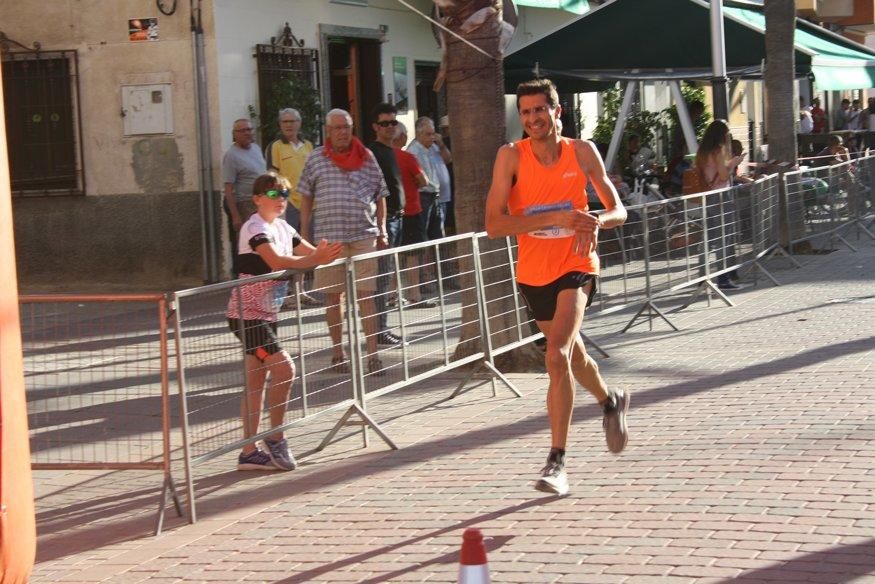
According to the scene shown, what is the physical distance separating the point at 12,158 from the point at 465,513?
41.0 feet

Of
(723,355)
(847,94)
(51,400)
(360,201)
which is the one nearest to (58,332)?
(51,400)

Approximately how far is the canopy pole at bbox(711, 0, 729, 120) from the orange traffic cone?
565 inches

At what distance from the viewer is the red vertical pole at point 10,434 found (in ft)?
13.6

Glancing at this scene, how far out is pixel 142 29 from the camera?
1725cm

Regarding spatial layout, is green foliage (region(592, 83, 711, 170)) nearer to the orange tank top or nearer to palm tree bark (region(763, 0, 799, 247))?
palm tree bark (region(763, 0, 799, 247))

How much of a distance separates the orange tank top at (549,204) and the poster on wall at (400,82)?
1381 cm

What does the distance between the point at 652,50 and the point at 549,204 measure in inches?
508

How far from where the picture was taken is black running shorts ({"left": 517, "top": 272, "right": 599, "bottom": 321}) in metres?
7.25

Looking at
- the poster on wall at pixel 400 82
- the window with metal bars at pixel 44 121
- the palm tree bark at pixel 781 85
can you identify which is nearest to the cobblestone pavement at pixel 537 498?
the window with metal bars at pixel 44 121

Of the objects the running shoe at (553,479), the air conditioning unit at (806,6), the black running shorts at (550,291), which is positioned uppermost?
the air conditioning unit at (806,6)

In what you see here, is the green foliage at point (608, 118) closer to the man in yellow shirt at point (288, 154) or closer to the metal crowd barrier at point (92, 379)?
the man in yellow shirt at point (288, 154)

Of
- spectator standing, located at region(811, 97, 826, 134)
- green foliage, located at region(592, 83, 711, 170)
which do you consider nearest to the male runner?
green foliage, located at region(592, 83, 711, 170)

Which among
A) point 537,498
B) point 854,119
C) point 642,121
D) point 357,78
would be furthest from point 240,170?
point 854,119

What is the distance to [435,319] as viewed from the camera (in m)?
9.82
